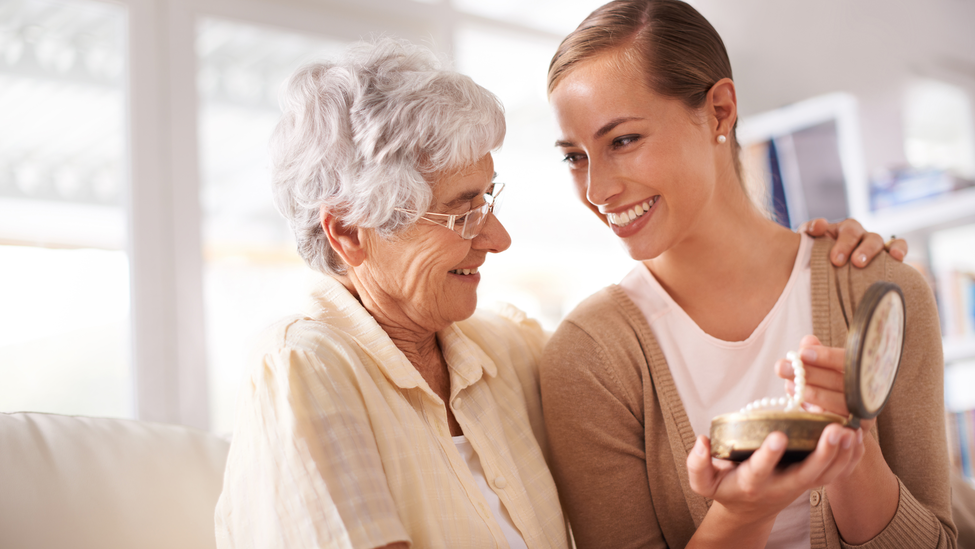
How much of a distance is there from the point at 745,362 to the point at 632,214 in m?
0.38

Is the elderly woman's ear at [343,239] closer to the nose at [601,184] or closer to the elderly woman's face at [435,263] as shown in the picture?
the elderly woman's face at [435,263]

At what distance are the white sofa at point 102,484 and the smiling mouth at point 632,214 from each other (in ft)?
3.45

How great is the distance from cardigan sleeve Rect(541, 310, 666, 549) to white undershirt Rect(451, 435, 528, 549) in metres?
0.20

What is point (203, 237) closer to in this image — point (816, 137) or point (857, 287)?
point (857, 287)

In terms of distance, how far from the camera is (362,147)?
1260 millimetres

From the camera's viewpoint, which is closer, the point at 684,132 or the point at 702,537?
the point at 702,537

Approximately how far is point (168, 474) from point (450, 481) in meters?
0.69

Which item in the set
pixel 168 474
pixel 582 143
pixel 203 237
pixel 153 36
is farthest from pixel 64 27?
pixel 582 143

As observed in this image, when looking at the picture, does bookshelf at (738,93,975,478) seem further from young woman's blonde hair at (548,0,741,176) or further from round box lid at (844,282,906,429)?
round box lid at (844,282,906,429)

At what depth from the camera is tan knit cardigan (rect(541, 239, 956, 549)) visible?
1341 mm

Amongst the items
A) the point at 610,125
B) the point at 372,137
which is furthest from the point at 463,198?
the point at 610,125

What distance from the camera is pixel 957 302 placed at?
10.0ft

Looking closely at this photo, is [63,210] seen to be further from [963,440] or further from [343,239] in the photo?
[963,440]

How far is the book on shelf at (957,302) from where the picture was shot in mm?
3021
